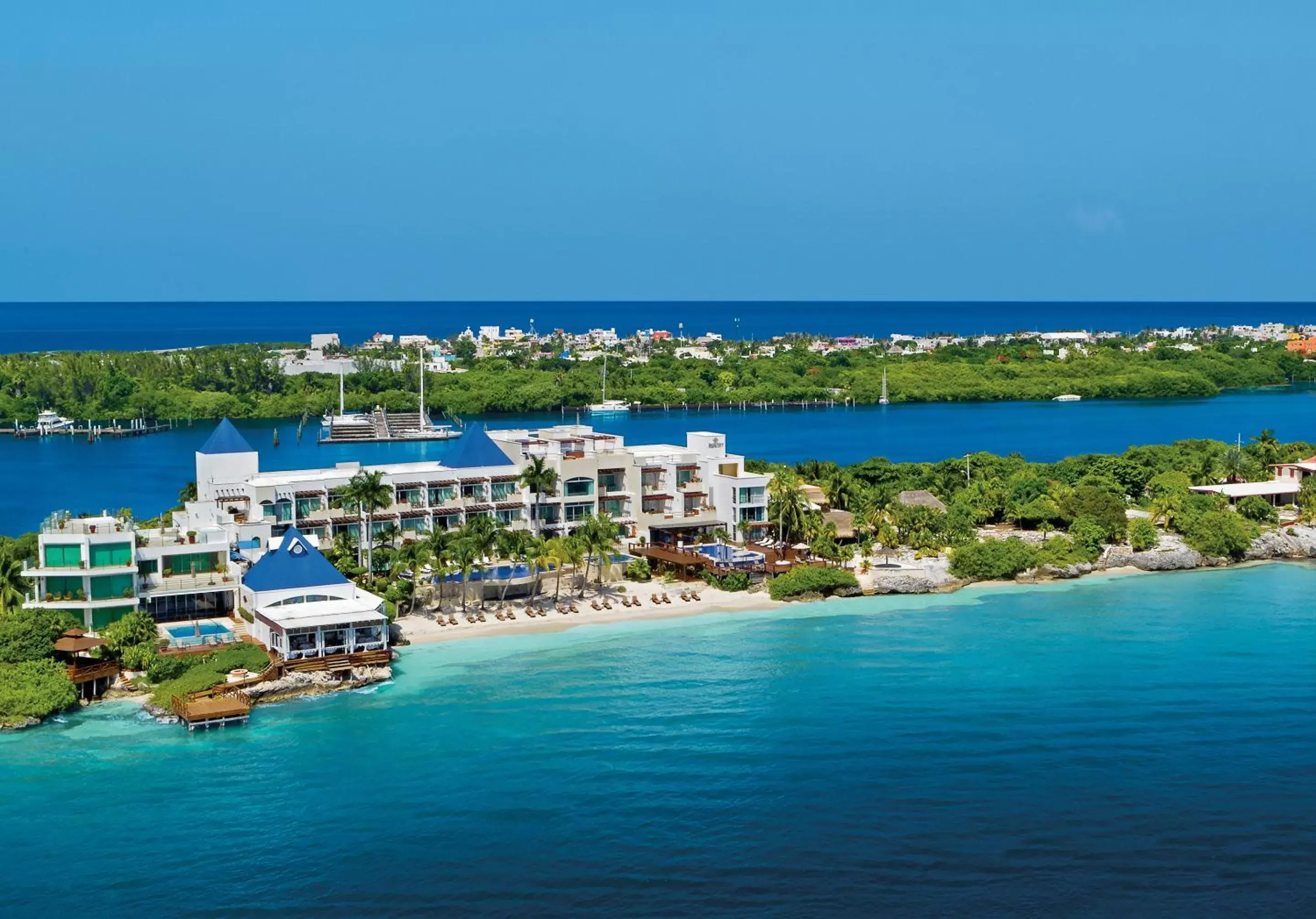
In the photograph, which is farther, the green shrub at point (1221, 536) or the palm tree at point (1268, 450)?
the palm tree at point (1268, 450)

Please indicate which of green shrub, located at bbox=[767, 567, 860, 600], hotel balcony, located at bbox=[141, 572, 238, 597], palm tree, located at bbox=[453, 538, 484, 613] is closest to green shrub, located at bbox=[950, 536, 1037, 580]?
green shrub, located at bbox=[767, 567, 860, 600]

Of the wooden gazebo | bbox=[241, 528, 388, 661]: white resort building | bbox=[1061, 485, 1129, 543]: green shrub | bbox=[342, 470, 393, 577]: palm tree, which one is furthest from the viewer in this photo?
bbox=[1061, 485, 1129, 543]: green shrub

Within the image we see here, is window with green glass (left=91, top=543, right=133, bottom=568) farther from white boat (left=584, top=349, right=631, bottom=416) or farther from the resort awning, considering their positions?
white boat (left=584, top=349, right=631, bottom=416)

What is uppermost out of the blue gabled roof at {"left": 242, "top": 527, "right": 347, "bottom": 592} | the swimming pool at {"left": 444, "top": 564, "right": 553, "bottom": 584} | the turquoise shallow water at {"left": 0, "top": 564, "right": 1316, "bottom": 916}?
the blue gabled roof at {"left": 242, "top": 527, "right": 347, "bottom": 592}

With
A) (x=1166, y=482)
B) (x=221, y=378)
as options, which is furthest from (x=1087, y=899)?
(x=221, y=378)

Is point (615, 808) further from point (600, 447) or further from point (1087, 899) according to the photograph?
point (600, 447)

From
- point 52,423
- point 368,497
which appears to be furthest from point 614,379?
point 368,497

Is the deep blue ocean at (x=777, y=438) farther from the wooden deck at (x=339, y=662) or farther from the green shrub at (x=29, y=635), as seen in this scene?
the wooden deck at (x=339, y=662)

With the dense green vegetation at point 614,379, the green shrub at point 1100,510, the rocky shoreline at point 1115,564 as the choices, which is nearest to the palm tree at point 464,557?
the rocky shoreline at point 1115,564
